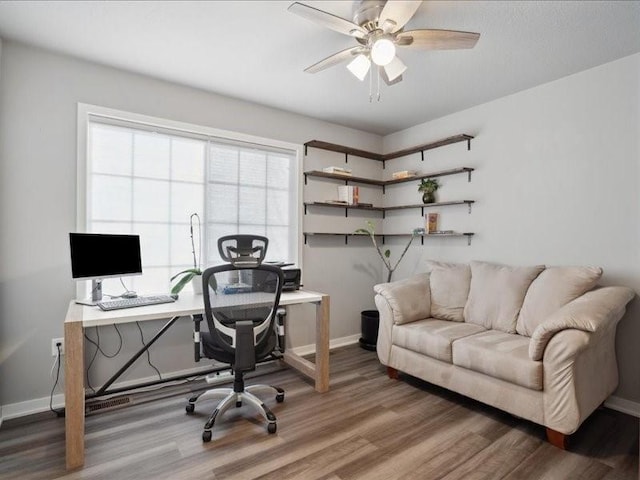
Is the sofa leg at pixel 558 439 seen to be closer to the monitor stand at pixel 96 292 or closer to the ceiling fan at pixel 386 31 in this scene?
the ceiling fan at pixel 386 31

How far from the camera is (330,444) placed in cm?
196

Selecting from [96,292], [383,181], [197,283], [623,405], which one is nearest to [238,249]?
[197,283]

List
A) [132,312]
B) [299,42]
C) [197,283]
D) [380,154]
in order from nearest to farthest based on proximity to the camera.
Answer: [132,312] → [299,42] → [197,283] → [380,154]

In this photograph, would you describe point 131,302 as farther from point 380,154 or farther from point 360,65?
point 380,154

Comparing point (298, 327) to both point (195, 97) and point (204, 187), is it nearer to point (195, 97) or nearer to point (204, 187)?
point (204, 187)

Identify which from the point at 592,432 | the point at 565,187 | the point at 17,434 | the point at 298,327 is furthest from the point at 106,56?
the point at 592,432

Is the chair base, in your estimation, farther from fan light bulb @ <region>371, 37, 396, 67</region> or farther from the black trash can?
fan light bulb @ <region>371, 37, 396, 67</region>

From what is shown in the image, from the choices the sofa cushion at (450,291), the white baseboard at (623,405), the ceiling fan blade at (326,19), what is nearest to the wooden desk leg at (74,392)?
the ceiling fan blade at (326,19)

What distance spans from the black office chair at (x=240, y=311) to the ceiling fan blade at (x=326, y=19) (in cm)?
130

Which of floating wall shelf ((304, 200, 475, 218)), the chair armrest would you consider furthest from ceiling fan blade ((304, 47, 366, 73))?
the chair armrest

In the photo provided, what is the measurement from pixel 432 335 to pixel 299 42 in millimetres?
2304

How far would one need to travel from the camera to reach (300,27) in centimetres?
208

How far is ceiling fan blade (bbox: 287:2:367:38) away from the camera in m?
1.58

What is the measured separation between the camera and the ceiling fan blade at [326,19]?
1577mm
